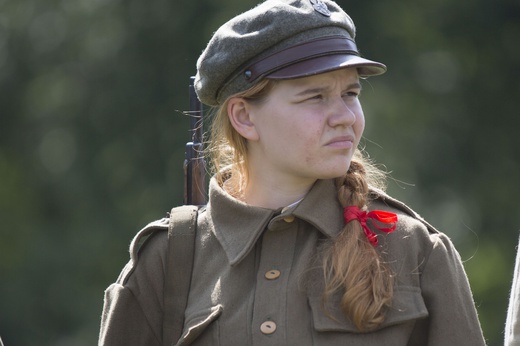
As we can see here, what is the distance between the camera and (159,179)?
45.0 feet

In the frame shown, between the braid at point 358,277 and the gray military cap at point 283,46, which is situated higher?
the gray military cap at point 283,46

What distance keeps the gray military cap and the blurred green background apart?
798 centimetres

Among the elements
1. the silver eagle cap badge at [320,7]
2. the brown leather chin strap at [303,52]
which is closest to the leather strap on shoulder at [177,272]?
the brown leather chin strap at [303,52]

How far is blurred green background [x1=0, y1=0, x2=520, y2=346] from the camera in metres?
13.5

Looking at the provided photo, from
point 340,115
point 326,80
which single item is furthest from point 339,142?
point 326,80

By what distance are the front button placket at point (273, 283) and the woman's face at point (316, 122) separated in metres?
0.21

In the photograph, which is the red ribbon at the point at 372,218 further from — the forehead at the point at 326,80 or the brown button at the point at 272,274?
the forehead at the point at 326,80

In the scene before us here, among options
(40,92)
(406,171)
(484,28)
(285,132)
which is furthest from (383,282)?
(40,92)

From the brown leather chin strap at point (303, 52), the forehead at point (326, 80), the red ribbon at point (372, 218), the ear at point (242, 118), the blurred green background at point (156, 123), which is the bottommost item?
the blurred green background at point (156, 123)

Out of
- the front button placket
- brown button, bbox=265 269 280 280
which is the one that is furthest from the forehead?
brown button, bbox=265 269 280 280

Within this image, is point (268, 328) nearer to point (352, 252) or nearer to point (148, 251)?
point (352, 252)

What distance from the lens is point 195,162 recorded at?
5562 millimetres

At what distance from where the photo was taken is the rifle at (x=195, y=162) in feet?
18.1

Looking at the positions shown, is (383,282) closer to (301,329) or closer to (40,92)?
(301,329)
